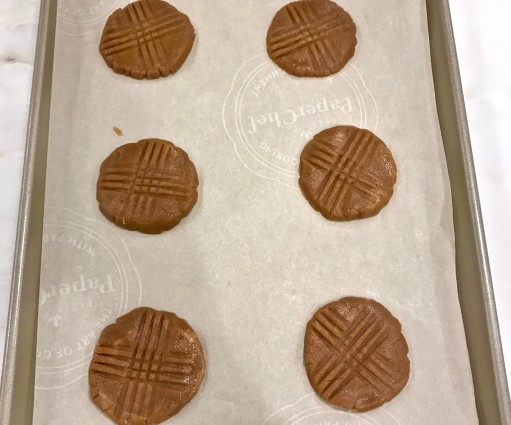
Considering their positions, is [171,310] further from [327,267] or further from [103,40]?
[103,40]

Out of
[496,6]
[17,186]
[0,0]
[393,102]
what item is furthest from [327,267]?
[0,0]

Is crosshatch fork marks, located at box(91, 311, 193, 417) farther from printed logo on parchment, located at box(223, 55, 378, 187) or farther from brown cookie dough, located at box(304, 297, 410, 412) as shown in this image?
printed logo on parchment, located at box(223, 55, 378, 187)

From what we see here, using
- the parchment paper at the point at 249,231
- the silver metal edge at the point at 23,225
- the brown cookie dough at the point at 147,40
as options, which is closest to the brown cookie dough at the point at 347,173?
the parchment paper at the point at 249,231

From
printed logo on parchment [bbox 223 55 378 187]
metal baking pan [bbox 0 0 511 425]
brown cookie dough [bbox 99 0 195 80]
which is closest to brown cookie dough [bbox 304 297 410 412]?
metal baking pan [bbox 0 0 511 425]

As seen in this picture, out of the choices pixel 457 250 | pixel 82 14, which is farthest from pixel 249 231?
pixel 82 14

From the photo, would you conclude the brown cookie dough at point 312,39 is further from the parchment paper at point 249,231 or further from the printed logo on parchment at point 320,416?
the printed logo on parchment at point 320,416
